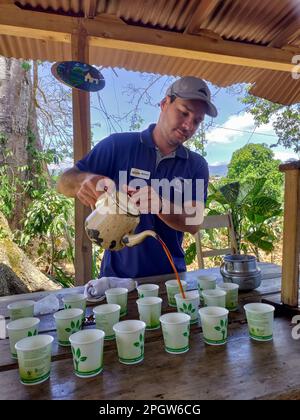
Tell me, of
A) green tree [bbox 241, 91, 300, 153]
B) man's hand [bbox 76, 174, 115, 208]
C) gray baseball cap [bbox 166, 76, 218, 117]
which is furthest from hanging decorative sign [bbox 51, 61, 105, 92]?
green tree [bbox 241, 91, 300, 153]

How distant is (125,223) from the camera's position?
1.03m

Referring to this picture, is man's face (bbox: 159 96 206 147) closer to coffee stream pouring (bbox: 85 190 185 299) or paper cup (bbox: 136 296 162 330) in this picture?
coffee stream pouring (bbox: 85 190 185 299)

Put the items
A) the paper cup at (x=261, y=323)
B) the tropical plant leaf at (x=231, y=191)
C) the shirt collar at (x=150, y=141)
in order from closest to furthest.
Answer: the paper cup at (x=261, y=323), the shirt collar at (x=150, y=141), the tropical plant leaf at (x=231, y=191)

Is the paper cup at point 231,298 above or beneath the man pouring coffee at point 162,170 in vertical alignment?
beneath

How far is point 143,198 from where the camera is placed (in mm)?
1080

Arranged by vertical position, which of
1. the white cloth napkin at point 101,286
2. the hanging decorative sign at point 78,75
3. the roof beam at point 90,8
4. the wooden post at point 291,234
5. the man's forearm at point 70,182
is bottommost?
the white cloth napkin at point 101,286

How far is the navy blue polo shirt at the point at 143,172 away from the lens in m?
1.65

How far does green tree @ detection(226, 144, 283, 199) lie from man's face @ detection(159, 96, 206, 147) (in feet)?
14.2

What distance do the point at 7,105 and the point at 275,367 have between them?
4.16 meters

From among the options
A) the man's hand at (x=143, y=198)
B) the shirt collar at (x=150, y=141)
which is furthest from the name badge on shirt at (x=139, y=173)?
the man's hand at (x=143, y=198)

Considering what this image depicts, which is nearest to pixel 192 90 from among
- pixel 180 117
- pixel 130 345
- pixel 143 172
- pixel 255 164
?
pixel 180 117

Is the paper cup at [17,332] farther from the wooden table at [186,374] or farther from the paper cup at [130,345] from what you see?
the paper cup at [130,345]

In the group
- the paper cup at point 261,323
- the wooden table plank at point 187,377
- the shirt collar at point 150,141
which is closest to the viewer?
the wooden table plank at point 187,377

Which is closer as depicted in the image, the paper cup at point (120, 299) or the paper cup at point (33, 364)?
the paper cup at point (33, 364)
